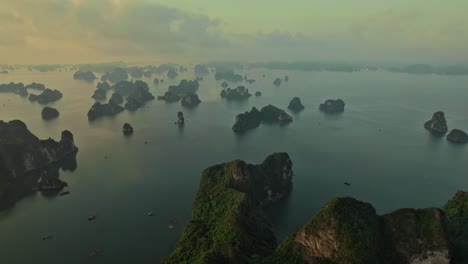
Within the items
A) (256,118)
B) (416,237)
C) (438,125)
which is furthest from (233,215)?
(438,125)

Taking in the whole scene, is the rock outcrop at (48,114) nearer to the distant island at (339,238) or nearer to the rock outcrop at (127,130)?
the rock outcrop at (127,130)

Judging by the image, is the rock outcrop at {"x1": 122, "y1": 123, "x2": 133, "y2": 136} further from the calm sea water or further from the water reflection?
the water reflection

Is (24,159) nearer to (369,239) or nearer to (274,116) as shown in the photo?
(369,239)

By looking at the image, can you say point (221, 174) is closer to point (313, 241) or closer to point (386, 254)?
point (313, 241)

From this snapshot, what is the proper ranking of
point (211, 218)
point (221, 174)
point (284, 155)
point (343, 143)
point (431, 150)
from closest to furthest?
point (211, 218), point (221, 174), point (284, 155), point (431, 150), point (343, 143)

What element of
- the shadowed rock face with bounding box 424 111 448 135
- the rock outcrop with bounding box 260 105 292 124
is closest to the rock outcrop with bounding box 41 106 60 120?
the rock outcrop with bounding box 260 105 292 124

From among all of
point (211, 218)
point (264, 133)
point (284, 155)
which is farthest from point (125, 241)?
point (264, 133)
